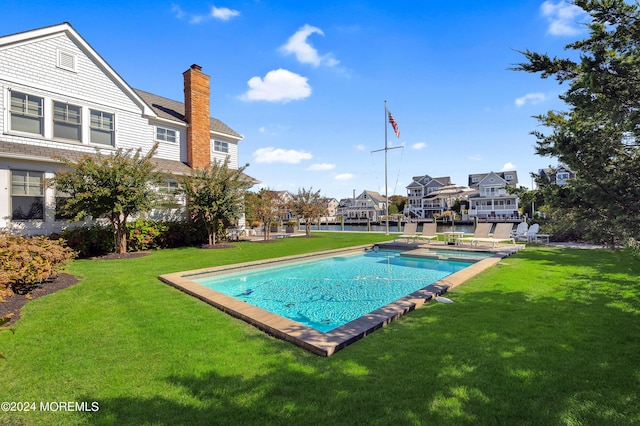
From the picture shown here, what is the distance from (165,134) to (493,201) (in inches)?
2414

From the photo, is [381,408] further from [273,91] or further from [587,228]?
[273,91]

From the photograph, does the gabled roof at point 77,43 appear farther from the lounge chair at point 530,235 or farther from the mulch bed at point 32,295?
the lounge chair at point 530,235

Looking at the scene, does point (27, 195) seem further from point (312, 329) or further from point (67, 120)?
point (312, 329)

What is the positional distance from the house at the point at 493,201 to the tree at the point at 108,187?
61230 millimetres

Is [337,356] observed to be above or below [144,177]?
below

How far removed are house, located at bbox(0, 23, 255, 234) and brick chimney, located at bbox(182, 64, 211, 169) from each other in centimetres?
71

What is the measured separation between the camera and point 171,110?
20.5m

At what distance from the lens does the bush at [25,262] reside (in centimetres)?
629

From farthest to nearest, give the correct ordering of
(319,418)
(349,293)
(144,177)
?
(144,177)
(349,293)
(319,418)

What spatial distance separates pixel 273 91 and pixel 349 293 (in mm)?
18582

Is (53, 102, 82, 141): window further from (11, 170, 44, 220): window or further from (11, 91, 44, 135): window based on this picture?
(11, 170, 44, 220): window

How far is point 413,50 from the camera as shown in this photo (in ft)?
44.7

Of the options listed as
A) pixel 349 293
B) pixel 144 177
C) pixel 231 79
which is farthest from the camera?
pixel 231 79

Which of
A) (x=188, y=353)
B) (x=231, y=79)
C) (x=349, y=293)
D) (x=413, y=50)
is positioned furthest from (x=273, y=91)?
(x=188, y=353)
